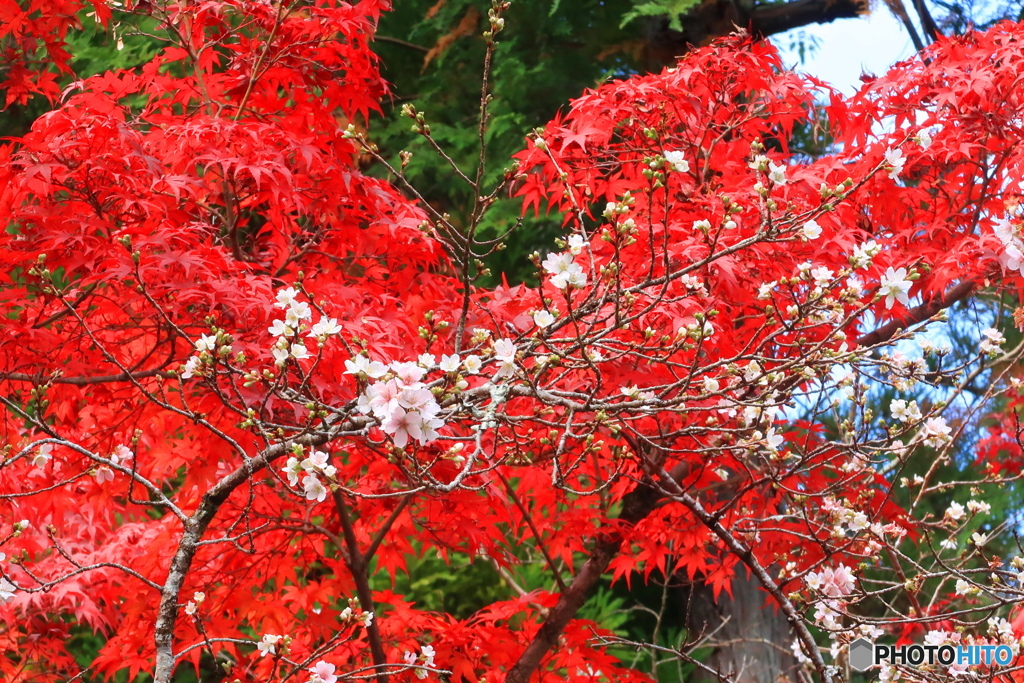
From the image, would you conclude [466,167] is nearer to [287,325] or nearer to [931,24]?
[931,24]

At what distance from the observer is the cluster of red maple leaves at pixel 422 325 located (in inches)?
91.4

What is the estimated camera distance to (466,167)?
582cm

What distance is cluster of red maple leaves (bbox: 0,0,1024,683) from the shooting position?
7.62ft

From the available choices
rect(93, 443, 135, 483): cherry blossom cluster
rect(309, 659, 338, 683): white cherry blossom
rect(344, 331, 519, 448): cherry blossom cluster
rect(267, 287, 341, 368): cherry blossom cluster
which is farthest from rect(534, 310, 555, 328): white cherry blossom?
rect(93, 443, 135, 483): cherry blossom cluster

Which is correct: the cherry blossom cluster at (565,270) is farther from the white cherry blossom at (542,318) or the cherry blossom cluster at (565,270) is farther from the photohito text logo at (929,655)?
the photohito text logo at (929,655)

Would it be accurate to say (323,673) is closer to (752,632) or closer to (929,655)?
(929,655)

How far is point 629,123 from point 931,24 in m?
2.49

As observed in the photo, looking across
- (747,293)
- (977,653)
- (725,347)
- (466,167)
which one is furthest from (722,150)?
(466,167)

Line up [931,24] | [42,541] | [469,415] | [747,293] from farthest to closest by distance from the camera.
A: [931,24] < [42,541] < [747,293] < [469,415]

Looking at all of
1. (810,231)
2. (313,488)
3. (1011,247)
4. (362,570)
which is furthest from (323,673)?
(1011,247)

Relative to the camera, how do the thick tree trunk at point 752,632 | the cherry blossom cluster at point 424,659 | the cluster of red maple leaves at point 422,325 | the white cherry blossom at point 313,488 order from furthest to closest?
the thick tree trunk at point 752,632 → the cherry blossom cluster at point 424,659 → the cluster of red maple leaves at point 422,325 → the white cherry blossom at point 313,488

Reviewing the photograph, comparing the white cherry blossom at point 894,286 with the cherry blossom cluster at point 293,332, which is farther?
the white cherry blossom at point 894,286

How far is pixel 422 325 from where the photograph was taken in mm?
2721

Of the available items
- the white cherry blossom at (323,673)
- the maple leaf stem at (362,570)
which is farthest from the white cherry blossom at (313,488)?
the maple leaf stem at (362,570)
